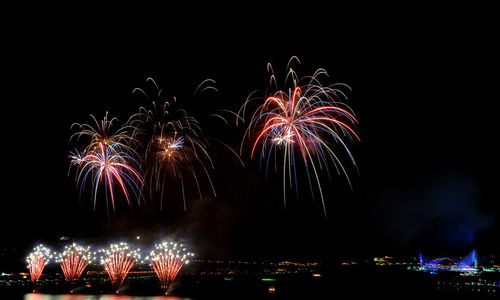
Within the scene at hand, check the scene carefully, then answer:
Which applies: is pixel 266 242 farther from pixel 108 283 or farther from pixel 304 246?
pixel 108 283

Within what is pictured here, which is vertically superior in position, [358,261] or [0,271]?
[0,271]

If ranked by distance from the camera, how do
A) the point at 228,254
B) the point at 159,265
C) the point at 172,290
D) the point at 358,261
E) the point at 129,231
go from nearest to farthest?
the point at 172,290 < the point at 159,265 < the point at 129,231 < the point at 228,254 < the point at 358,261

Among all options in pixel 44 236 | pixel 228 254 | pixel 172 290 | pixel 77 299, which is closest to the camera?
pixel 77 299

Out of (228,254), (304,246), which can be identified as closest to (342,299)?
(228,254)

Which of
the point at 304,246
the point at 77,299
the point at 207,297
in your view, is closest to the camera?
the point at 77,299

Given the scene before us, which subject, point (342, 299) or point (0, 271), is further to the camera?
point (0, 271)

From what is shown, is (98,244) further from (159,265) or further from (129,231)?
(159,265)

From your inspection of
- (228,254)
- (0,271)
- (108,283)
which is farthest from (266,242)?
(108,283)

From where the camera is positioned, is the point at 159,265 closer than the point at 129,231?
Yes

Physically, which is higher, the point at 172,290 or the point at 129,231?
the point at 129,231
